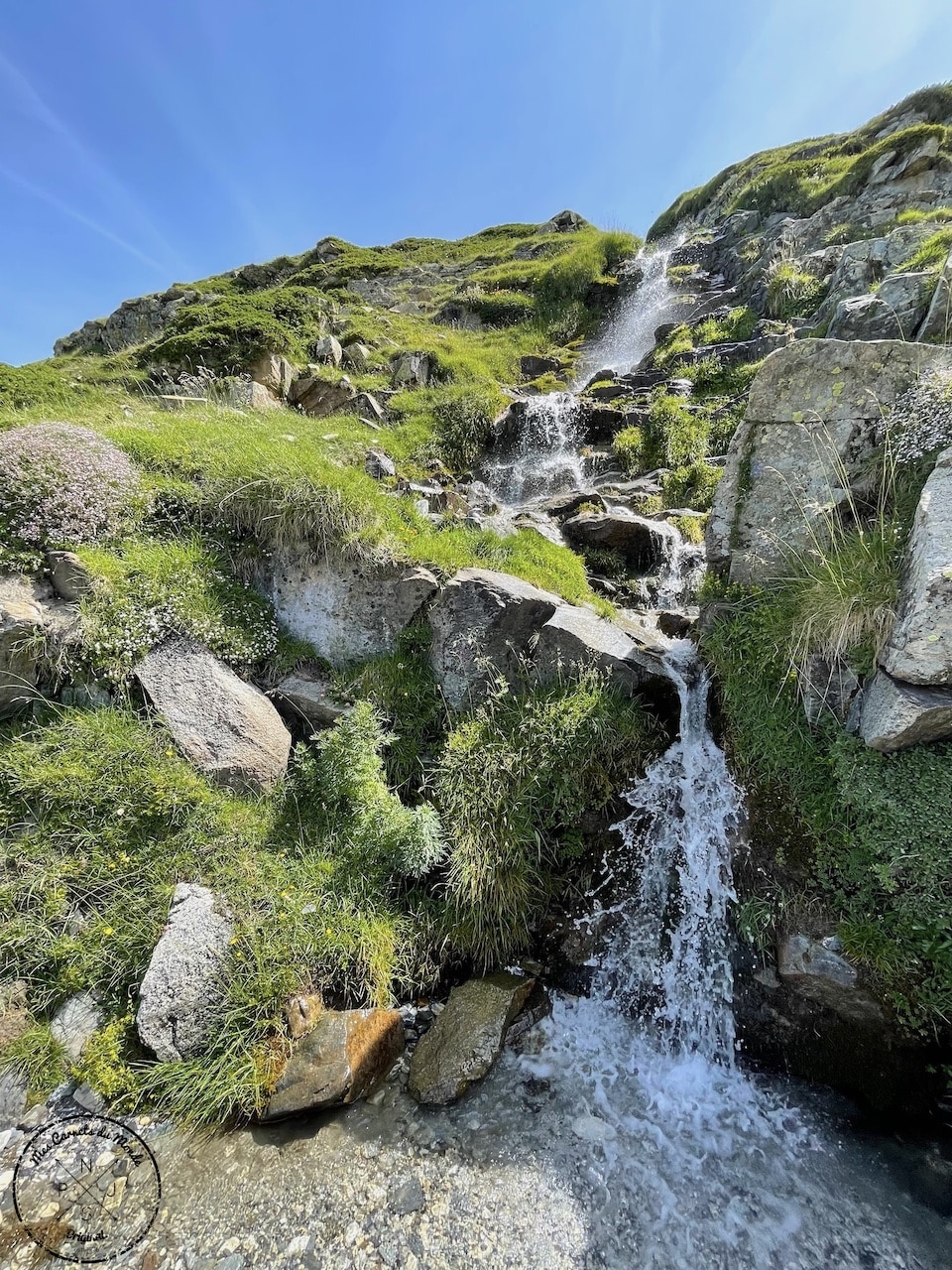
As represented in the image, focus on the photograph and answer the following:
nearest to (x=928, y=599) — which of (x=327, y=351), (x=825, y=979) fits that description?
(x=825, y=979)

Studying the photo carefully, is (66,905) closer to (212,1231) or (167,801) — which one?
(167,801)

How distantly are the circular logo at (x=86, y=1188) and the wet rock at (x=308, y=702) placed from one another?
362 centimetres

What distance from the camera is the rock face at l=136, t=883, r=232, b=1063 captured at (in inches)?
155

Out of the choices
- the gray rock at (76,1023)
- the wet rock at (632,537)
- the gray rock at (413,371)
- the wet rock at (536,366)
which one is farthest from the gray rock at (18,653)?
the wet rock at (536,366)

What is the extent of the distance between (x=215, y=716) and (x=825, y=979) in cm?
621

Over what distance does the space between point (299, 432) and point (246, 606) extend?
487 centimetres

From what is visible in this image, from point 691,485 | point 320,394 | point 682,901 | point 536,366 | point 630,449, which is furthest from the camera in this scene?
point 536,366

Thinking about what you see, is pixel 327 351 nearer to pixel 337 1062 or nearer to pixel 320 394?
pixel 320 394

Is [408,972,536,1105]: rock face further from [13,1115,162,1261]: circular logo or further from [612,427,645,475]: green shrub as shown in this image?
[612,427,645,475]: green shrub

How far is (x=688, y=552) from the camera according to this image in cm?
899

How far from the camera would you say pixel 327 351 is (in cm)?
1562

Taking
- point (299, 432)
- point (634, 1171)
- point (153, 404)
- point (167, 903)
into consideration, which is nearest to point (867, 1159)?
point (634, 1171)

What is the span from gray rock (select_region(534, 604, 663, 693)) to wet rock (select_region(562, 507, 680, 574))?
10.7 ft

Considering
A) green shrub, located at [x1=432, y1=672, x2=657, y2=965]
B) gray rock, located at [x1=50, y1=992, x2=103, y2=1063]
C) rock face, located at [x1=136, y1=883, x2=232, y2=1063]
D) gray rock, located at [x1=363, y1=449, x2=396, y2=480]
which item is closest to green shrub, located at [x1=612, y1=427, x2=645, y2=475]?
gray rock, located at [x1=363, y1=449, x2=396, y2=480]
